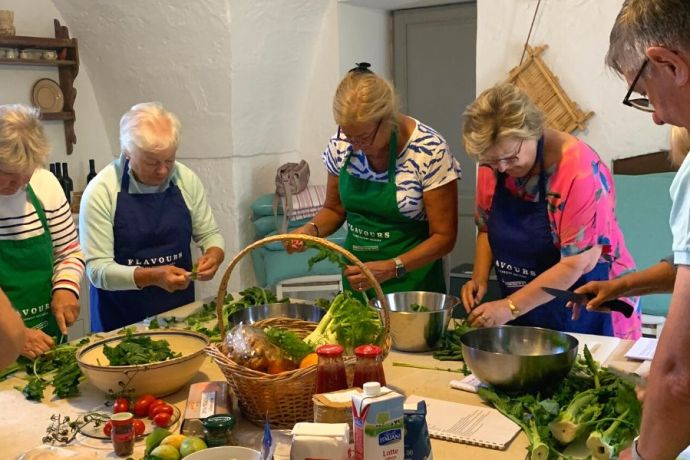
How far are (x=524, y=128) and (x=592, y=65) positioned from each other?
2.07m

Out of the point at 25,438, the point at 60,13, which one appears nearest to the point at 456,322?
the point at 25,438

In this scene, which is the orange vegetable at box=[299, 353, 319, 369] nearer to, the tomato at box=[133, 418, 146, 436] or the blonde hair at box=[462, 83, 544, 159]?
the tomato at box=[133, 418, 146, 436]

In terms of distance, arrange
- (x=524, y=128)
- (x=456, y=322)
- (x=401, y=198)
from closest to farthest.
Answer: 1. (x=524, y=128)
2. (x=456, y=322)
3. (x=401, y=198)

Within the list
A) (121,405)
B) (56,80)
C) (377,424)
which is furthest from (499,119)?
(56,80)

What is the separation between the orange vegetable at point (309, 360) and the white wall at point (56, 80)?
10.5ft

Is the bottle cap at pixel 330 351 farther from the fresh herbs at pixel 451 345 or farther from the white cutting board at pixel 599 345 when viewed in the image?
the white cutting board at pixel 599 345

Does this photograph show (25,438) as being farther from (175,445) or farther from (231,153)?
(231,153)

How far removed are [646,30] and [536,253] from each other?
1.40m

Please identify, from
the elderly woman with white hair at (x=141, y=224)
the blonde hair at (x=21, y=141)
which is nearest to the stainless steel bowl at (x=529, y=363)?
the elderly woman with white hair at (x=141, y=224)

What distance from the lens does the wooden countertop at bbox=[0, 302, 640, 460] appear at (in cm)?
162

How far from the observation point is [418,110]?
537 centimetres

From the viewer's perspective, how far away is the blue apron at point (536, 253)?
2492 millimetres

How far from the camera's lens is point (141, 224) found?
2.92 m

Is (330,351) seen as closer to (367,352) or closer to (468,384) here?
(367,352)
